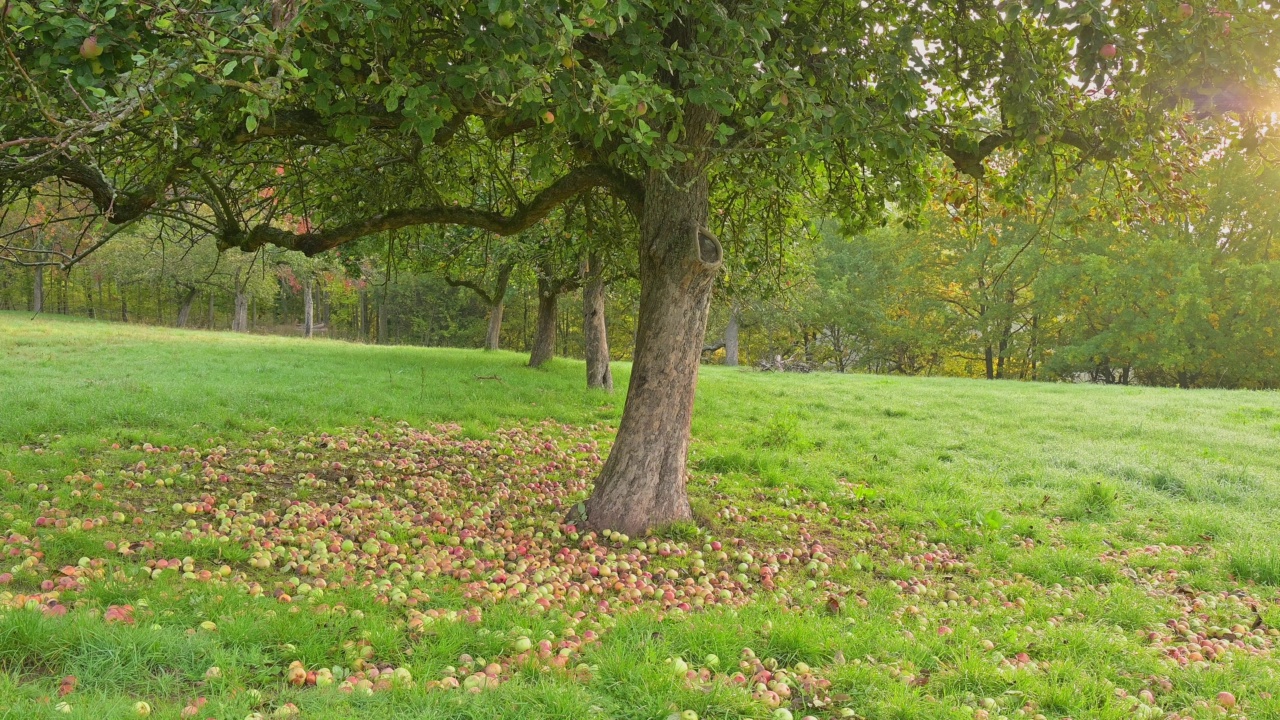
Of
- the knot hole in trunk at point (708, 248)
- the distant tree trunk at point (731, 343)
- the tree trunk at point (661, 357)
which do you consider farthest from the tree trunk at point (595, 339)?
the distant tree trunk at point (731, 343)

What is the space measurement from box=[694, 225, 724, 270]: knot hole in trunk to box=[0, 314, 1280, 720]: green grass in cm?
278

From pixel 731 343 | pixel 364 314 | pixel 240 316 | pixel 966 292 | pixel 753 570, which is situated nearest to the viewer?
pixel 753 570

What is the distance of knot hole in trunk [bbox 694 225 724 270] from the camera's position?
670 cm

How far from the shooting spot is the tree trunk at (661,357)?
6.76 meters

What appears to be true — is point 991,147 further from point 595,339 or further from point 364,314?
point 364,314

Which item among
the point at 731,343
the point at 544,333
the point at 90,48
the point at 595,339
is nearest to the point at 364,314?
the point at 731,343

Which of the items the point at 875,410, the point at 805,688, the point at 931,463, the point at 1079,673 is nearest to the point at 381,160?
the point at 805,688

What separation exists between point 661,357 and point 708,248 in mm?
1193

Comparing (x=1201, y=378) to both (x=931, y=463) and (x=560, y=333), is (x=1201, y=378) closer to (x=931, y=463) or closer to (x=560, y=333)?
(x=931, y=463)

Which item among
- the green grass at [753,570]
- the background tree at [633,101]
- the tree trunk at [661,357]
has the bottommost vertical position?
the green grass at [753,570]

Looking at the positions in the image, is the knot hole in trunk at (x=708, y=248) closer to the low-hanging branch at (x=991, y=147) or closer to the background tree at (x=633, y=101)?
the background tree at (x=633, y=101)

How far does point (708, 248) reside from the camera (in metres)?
6.88

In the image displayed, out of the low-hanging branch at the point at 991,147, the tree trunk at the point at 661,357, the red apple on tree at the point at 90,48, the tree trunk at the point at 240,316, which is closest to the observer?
the red apple on tree at the point at 90,48

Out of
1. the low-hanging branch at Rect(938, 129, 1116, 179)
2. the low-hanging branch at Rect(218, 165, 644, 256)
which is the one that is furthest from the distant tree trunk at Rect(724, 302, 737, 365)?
the low-hanging branch at Rect(938, 129, 1116, 179)
